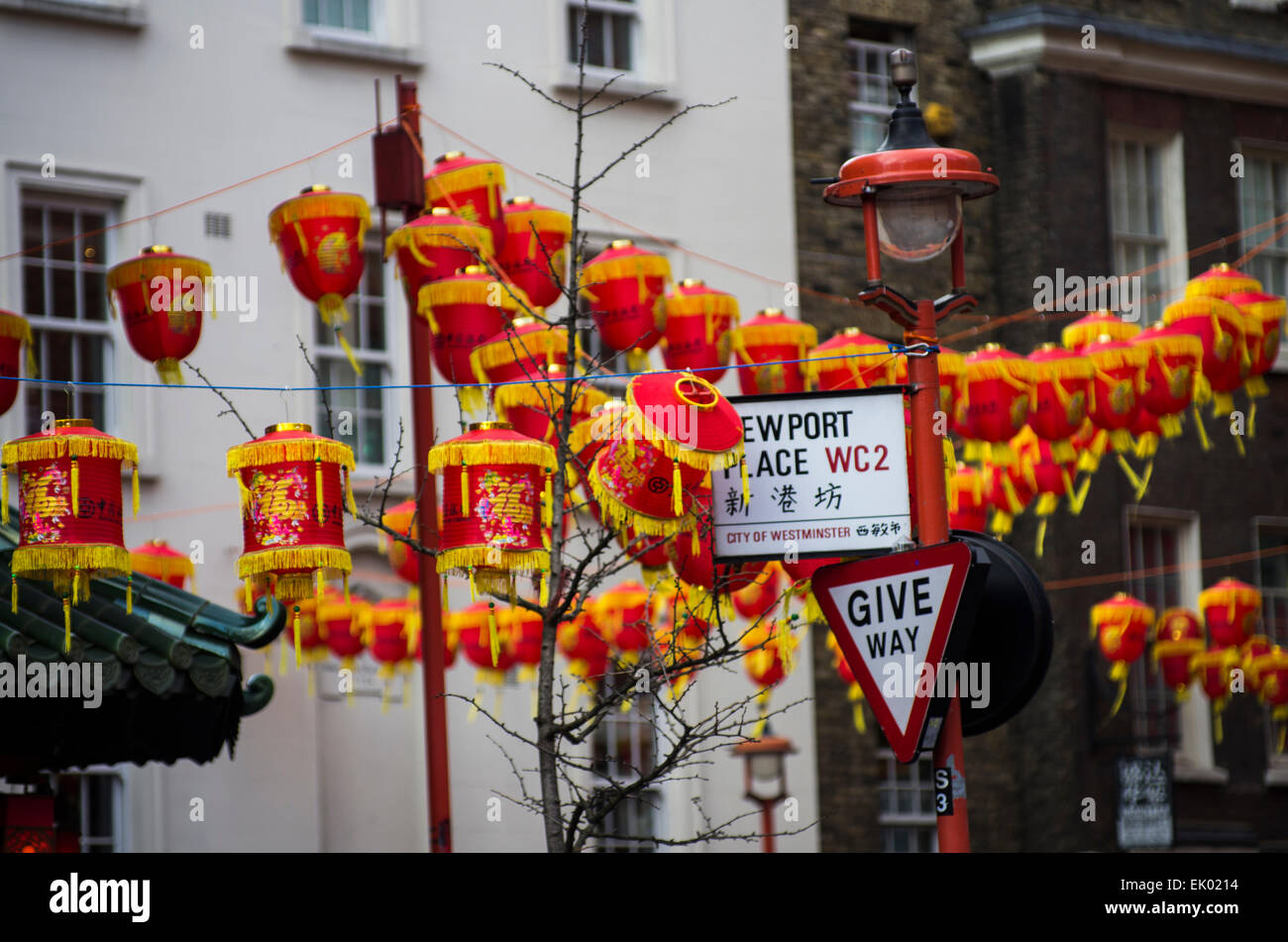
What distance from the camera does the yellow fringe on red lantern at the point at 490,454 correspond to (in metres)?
10.1

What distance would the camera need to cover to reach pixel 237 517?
54.6 ft

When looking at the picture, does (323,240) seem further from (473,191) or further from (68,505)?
(68,505)

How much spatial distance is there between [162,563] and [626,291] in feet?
13.0

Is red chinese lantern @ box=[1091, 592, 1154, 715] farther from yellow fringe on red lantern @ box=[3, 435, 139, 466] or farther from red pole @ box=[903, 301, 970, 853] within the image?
yellow fringe on red lantern @ box=[3, 435, 139, 466]

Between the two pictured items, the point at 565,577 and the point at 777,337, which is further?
the point at 777,337

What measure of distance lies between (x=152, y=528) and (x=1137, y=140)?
1243cm

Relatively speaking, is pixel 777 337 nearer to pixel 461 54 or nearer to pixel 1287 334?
pixel 461 54

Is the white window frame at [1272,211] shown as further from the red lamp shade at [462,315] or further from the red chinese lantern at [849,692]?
the red lamp shade at [462,315]

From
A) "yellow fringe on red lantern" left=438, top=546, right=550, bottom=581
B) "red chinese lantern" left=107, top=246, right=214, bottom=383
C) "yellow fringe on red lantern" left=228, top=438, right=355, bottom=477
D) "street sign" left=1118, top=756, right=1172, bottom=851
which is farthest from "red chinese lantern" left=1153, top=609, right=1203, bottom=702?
"yellow fringe on red lantern" left=228, top=438, right=355, bottom=477

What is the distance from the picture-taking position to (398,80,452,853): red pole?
41.3 ft

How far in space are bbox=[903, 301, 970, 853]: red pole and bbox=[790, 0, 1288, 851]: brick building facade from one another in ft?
35.1

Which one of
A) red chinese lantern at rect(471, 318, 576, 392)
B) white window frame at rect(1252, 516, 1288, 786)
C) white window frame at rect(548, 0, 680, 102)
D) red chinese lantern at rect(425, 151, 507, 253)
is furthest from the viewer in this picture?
white window frame at rect(1252, 516, 1288, 786)

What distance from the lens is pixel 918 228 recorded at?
9477mm

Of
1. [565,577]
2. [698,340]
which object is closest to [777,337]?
[698,340]
